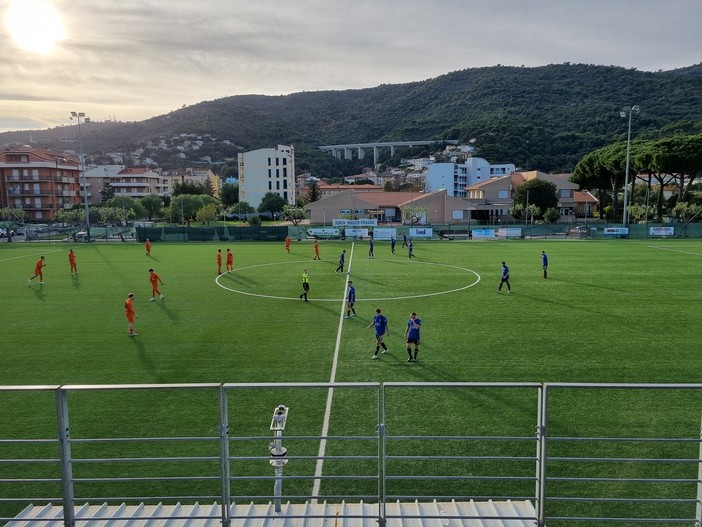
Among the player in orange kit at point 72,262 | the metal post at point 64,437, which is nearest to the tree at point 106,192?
the player in orange kit at point 72,262

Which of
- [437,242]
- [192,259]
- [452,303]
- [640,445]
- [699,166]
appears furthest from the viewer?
[699,166]

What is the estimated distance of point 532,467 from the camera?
29.4 feet

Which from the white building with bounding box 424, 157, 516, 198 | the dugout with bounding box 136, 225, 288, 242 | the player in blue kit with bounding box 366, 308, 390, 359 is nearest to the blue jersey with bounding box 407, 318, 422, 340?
the player in blue kit with bounding box 366, 308, 390, 359

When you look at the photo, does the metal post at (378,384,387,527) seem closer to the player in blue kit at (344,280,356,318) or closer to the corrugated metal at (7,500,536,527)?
the corrugated metal at (7,500,536,527)

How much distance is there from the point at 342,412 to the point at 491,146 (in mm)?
132455

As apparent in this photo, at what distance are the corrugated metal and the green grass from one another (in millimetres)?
2562

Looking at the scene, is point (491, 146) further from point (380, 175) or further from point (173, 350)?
point (173, 350)

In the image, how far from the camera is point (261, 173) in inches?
4109

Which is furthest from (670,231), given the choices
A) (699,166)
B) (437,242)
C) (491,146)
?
(491,146)

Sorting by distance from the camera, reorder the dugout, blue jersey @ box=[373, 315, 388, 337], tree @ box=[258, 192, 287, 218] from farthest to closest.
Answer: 1. tree @ box=[258, 192, 287, 218]
2. the dugout
3. blue jersey @ box=[373, 315, 388, 337]

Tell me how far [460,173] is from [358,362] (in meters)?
110

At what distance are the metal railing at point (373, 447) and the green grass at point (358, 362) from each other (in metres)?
0.05

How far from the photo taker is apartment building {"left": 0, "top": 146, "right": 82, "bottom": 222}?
87562mm

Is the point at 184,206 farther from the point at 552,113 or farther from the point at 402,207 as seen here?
the point at 552,113
